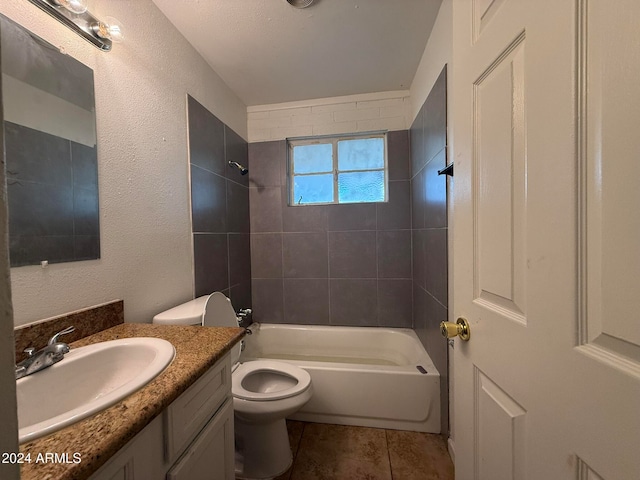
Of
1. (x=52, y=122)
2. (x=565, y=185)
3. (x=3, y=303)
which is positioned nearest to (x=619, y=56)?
(x=565, y=185)

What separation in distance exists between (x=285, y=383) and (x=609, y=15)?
70.9 inches

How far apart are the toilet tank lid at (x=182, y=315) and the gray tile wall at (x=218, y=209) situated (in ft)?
0.89

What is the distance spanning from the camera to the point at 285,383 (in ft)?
5.12

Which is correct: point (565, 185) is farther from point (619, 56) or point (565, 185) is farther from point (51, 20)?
point (51, 20)

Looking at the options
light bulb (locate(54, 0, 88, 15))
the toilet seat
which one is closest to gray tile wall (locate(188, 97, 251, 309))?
the toilet seat

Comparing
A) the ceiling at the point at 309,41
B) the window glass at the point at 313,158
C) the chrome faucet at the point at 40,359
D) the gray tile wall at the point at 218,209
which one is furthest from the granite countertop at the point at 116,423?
the window glass at the point at 313,158

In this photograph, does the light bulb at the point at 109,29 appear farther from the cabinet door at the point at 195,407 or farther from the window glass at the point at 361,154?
the window glass at the point at 361,154

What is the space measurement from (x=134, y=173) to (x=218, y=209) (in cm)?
68

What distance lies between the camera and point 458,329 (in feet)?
2.27

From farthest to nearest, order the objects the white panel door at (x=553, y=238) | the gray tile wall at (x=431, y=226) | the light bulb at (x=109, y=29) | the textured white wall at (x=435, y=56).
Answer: the gray tile wall at (x=431, y=226) → the textured white wall at (x=435, y=56) → the light bulb at (x=109, y=29) → the white panel door at (x=553, y=238)

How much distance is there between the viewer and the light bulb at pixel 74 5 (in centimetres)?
84

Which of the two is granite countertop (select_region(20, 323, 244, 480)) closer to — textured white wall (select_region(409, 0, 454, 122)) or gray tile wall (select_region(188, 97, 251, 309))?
gray tile wall (select_region(188, 97, 251, 309))

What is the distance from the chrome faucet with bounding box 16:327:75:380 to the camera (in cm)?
64

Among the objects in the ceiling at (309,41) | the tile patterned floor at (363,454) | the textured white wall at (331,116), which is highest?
the ceiling at (309,41)
